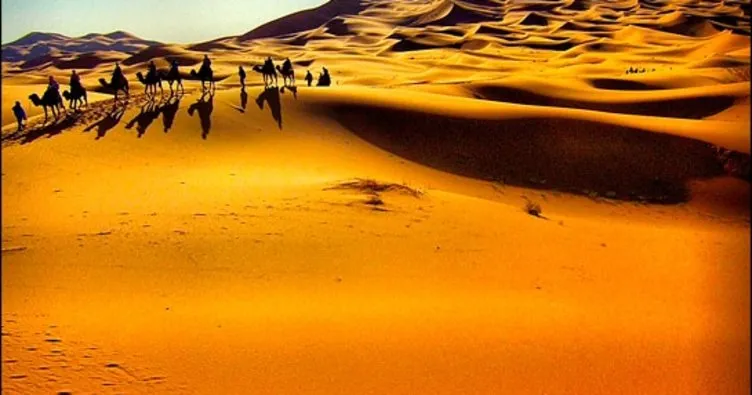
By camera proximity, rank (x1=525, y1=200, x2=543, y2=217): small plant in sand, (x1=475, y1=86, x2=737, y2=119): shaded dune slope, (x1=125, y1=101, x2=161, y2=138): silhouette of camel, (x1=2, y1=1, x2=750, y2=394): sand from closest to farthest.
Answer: (x1=2, y1=1, x2=750, y2=394): sand
(x1=525, y1=200, x2=543, y2=217): small plant in sand
(x1=125, y1=101, x2=161, y2=138): silhouette of camel
(x1=475, y1=86, x2=737, y2=119): shaded dune slope

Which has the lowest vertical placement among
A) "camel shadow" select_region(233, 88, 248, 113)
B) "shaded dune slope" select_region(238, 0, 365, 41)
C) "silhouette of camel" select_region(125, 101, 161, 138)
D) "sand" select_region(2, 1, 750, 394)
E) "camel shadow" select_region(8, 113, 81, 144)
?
"sand" select_region(2, 1, 750, 394)

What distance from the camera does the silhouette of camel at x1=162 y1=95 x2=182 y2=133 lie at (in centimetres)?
1610

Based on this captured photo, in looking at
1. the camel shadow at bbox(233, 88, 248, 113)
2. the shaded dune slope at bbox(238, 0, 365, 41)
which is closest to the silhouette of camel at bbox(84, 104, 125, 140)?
the camel shadow at bbox(233, 88, 248, 113)

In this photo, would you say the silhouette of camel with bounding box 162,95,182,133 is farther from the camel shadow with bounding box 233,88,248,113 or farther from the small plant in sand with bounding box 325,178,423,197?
the small plant in sand with bounding box 325,178,423,197

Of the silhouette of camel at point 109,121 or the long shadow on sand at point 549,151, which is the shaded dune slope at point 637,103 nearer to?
the long shadow on sand at point 549,151

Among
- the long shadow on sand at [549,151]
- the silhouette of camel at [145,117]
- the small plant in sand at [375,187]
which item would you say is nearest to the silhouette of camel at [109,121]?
the silhouette of camel at [145,117]

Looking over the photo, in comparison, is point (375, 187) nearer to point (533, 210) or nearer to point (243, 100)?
point (533, 210)

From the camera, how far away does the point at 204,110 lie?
1712 cm

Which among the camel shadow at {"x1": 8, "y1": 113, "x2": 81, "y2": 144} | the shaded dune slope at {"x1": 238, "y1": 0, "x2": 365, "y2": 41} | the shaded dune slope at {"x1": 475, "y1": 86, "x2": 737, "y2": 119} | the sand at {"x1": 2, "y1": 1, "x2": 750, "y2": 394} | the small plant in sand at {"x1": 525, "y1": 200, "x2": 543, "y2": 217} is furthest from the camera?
the shaded dune slope at {"x1": 238, "y1": 0, "x2": 365, "y2": 41}

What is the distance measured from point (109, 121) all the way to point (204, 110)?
7.79 ft

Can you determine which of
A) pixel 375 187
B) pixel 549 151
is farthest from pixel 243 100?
pixel 549 151

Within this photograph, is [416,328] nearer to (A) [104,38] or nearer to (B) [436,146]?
(B) [436,146]

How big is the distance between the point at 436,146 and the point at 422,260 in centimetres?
877

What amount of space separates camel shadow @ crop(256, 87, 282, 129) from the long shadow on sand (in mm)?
1668
